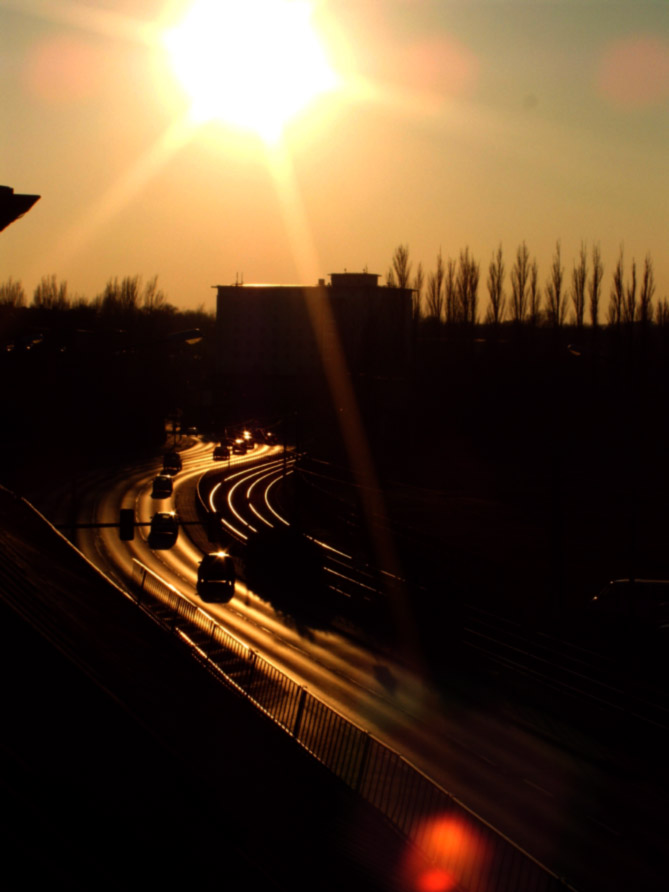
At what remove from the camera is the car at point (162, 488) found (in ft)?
137

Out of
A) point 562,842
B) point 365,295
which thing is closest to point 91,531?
point 562,842

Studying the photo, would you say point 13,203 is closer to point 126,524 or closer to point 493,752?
point 493,752

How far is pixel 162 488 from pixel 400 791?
115 ft

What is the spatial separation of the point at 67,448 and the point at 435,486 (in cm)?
1942

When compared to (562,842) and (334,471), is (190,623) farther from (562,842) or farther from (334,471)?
(334,471)

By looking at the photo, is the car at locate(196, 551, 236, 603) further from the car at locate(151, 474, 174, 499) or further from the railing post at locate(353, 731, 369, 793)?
the car at locate(151, 474, 174, 499)

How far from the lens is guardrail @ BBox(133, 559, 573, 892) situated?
633 centimetres

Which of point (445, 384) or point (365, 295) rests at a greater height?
point (365, 295)

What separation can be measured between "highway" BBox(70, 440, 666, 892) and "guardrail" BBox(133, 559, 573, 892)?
185 cm

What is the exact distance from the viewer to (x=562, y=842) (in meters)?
9.45

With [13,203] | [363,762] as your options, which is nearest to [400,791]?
[363,762]

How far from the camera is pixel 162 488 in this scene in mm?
42156

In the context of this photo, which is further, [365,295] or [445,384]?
[365,295]

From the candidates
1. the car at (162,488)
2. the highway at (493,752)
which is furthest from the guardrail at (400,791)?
the car at (162,488)
